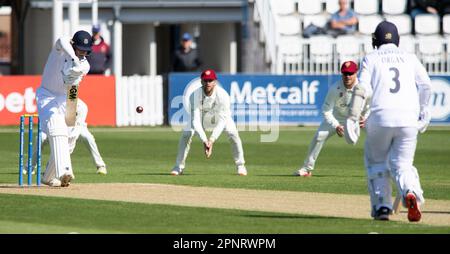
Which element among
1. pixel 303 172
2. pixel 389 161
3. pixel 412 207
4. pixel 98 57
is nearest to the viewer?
pixel 412 207

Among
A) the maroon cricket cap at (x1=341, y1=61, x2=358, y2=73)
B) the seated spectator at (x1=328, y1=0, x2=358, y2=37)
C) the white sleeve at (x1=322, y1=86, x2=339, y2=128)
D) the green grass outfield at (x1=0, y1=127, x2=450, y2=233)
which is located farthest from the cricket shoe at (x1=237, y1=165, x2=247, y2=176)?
the seated spectator at (x1=328, y1=0, x2=358, y2=37)

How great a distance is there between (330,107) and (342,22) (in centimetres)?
1662

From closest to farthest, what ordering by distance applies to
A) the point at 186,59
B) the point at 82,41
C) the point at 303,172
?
the point at 82,41
the point at 303,172
the point at 186,59

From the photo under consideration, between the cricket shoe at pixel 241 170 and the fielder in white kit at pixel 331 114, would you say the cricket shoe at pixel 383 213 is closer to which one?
the fielder in white kit at pixel 331 114

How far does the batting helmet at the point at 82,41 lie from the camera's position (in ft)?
52.3

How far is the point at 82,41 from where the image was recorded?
52.3 ft

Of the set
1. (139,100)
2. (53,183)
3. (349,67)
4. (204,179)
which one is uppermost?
(349,67)

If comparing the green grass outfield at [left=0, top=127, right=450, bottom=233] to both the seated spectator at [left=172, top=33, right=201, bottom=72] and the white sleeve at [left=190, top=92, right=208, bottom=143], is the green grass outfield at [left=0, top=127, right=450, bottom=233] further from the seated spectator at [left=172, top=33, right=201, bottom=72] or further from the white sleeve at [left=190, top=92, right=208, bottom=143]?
the seated spectator at [left=172, top=33, right=201, bottom=72]

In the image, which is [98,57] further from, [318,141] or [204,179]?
[204,179]

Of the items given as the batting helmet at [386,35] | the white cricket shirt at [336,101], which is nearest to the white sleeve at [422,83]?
the batting helmet at [386,35]

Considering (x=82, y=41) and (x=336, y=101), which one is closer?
(x=82, y=41)

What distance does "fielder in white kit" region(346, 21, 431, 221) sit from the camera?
1291 cm

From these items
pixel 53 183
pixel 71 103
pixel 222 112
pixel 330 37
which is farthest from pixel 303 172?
pixel 330 37

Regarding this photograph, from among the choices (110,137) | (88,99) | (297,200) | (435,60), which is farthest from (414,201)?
(435,60)
